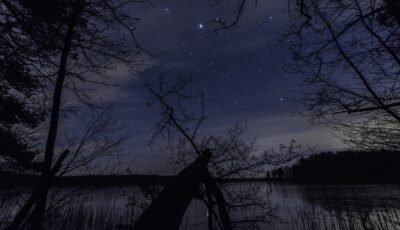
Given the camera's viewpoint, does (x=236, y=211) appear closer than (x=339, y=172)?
Yes

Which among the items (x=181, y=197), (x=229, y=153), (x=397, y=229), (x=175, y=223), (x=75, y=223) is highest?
(x=229, y=153)

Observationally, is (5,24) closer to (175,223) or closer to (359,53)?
(175,223)

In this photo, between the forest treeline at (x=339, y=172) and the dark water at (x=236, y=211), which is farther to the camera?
the forest treeline at (x=339, y=172)

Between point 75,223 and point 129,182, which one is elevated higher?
point 129,182

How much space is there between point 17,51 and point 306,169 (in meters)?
118

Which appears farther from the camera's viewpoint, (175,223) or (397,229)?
(397,229)

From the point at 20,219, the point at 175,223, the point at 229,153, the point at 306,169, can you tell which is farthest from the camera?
the point at 306,169

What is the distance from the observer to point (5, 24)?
4.08 m

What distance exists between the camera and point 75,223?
14320 mm

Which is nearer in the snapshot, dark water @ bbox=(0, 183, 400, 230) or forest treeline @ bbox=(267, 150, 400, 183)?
dark water @ bbox=(0, 183, 400, 230)

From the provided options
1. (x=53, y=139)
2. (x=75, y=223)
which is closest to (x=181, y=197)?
(x=53, y=139)

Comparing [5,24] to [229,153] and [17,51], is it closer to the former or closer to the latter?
[17,51]

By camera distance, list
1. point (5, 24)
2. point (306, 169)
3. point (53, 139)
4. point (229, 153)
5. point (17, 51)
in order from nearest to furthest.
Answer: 1. point (5, 24)
2. point (17, 51)
3. point (53, 139)
4. point (229, 153)
5. point (306, 169)

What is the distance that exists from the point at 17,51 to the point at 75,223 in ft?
41.8
